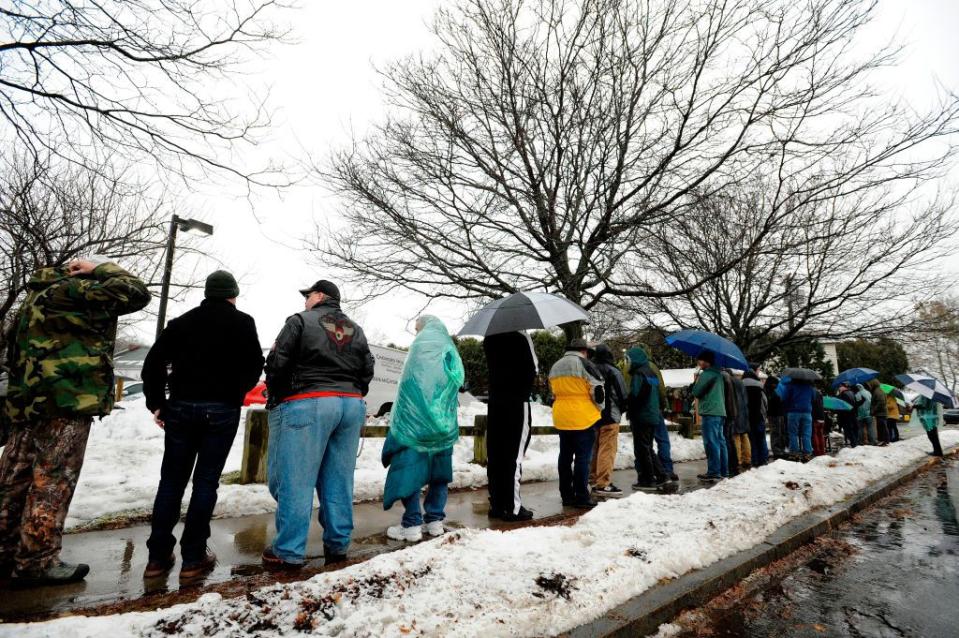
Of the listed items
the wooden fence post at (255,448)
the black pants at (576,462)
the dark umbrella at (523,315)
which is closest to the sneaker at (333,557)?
the dark umbrella at (523,315)

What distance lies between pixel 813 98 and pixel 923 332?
752 centimetres

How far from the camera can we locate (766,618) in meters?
3.01

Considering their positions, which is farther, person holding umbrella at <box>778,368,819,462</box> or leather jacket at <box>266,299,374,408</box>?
person holding umbrella at <box>778,368,819,462</box>

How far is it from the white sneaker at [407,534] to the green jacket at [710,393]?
5025 millimetres

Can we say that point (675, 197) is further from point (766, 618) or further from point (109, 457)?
point (109, 457)

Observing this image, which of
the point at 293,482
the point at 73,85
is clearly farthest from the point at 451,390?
the point at 73,85

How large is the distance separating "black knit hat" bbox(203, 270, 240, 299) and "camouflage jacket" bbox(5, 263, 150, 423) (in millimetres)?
367

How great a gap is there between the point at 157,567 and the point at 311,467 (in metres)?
1.06

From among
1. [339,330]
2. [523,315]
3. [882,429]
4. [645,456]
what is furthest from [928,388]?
[339,330]

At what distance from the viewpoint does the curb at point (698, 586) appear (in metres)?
2.55

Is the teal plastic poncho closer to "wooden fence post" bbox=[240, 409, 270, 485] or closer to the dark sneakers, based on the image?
the dark sneakers

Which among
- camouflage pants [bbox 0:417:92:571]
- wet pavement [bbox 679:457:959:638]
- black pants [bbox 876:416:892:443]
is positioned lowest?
black pants [bbox 876:416:892:443]

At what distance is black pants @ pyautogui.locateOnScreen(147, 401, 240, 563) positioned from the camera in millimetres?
3166

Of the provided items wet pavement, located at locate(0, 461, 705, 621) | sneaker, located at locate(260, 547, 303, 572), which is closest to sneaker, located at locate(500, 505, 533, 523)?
wet pavement, located at locate(0, 461, 705, 621)
